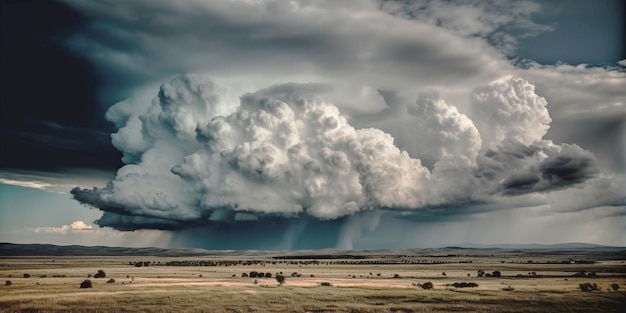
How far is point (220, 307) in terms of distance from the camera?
2293 inches

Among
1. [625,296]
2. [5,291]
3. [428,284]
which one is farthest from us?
[428,284]

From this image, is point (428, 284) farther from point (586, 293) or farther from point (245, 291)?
point (245, 291)

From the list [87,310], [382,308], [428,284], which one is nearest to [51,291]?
[87,310]

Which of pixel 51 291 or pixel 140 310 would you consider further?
pixel 51 291

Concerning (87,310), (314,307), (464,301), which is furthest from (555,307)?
(87,310)

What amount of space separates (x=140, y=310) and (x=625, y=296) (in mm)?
57806

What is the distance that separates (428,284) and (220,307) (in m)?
35.3

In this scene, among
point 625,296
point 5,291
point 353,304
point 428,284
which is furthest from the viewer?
point 428,284

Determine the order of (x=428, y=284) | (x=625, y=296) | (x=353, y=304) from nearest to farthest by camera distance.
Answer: (x=353, y=304), (x=625, y=296), (x=428, y=284)

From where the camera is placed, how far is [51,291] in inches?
2891

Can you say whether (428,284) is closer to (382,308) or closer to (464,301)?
(464,301)

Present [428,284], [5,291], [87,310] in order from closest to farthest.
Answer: [87,310] → [5,291] → [428,284]

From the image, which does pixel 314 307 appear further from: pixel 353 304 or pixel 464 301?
pixel 464 301

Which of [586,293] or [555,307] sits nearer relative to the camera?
[555,307]
